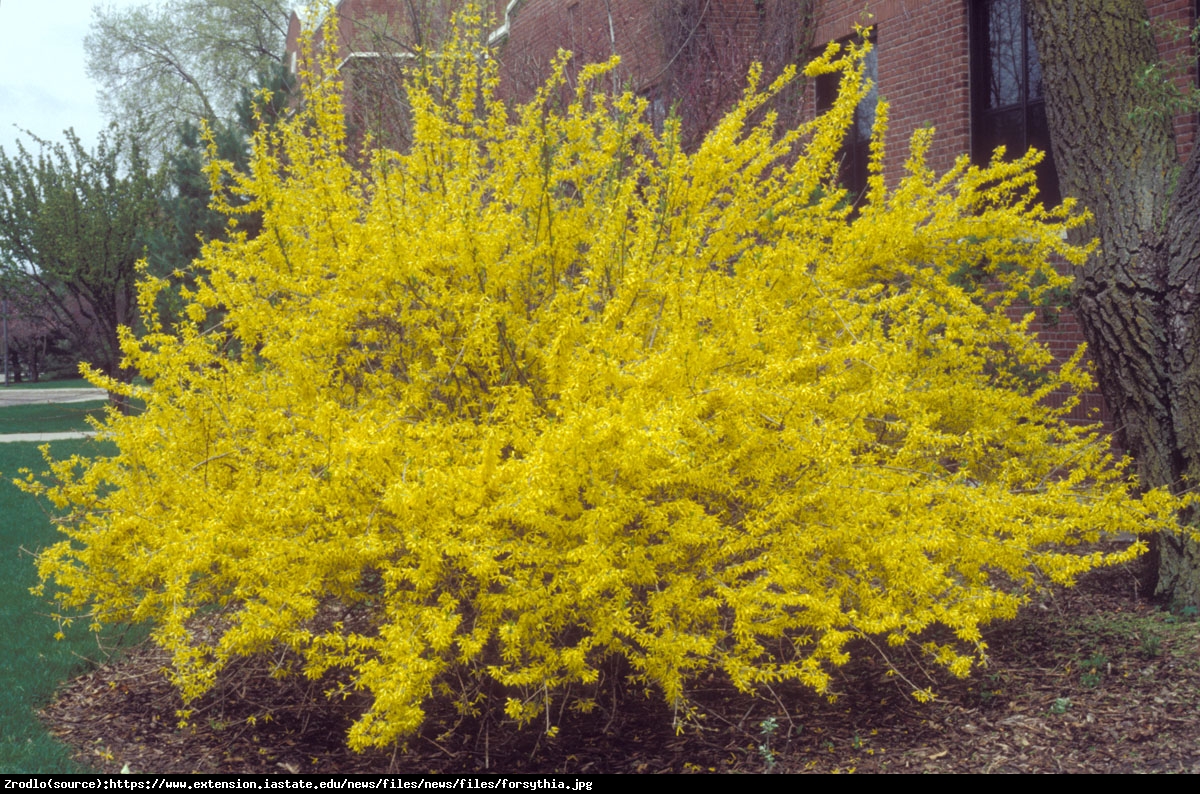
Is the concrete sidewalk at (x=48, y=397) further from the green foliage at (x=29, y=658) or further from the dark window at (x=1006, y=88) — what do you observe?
the dark window at (x=1006, y=88)

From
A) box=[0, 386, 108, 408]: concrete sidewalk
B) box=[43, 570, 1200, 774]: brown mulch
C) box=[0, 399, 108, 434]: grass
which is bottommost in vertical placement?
box=[43, 570, 1200, 774]: brown mulch

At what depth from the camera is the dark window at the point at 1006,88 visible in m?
9.00

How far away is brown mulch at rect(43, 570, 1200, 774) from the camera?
3967 mm

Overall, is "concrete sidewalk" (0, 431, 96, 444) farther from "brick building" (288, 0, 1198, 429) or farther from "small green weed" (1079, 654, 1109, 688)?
"small green weed" (1079, 654, 1109, 688)

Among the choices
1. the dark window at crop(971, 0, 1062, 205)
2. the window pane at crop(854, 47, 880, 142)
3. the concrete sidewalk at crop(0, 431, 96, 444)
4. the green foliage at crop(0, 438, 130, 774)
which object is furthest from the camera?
the concrete sidewalk at crop(0, 431, 96, 444)

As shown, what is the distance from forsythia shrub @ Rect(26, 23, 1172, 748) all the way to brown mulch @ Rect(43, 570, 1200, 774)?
220 millimetres

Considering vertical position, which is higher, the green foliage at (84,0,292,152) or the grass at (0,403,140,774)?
the green foliage at (84,0,292,152)

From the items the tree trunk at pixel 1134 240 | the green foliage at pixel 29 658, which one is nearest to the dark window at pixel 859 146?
the tree trunk at pixel 1134 240

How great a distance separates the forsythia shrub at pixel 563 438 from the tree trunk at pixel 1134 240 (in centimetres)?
37

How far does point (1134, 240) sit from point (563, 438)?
11.5 feet

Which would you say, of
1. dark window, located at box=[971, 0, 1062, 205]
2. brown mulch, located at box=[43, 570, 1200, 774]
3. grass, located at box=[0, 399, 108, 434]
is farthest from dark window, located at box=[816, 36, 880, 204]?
grass, located at box=[0, 399, 108, 434]

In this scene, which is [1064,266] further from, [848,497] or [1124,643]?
[848,497]

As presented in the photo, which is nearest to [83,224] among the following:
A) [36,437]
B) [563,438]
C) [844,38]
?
[36,437]

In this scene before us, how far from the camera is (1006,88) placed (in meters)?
9.32
